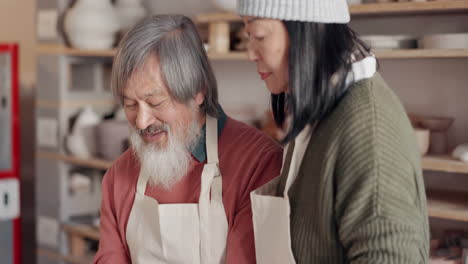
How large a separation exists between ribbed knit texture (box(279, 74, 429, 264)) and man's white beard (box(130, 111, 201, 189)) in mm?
545

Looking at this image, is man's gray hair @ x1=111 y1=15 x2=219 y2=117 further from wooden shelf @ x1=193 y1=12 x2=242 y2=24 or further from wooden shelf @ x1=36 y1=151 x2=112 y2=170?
wooden shelf @ x1=36 y1=151 x2=112 y2=170

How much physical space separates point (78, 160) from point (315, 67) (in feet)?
7.74

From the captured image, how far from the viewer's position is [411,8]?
2.40 metres

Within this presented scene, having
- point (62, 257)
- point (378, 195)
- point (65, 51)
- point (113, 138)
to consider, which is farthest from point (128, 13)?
point (378, 195)

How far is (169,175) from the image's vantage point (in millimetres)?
1874

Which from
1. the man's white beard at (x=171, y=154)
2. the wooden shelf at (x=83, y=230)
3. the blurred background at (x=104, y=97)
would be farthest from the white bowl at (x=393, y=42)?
the wooden shelf at (x=83, y=230)

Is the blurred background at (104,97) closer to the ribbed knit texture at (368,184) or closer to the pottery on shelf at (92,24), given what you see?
the pottery on shelf at (92,24)

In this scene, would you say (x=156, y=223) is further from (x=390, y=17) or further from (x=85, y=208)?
(x=85, y=208)

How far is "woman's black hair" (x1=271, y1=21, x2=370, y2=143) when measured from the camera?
4.42 ft

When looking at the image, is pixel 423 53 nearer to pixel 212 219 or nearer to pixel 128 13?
pixel 212 219

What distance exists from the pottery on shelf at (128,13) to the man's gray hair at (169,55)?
1673 mm

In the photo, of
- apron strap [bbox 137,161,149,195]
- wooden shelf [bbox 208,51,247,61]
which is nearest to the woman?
apron strap [bbox 137,161,149,195]

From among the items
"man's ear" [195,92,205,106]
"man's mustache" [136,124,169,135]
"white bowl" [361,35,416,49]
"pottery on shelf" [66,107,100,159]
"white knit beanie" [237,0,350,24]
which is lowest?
"pottery on shelf" [66,107,100,159]

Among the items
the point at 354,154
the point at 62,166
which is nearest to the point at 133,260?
the point at 354,154
